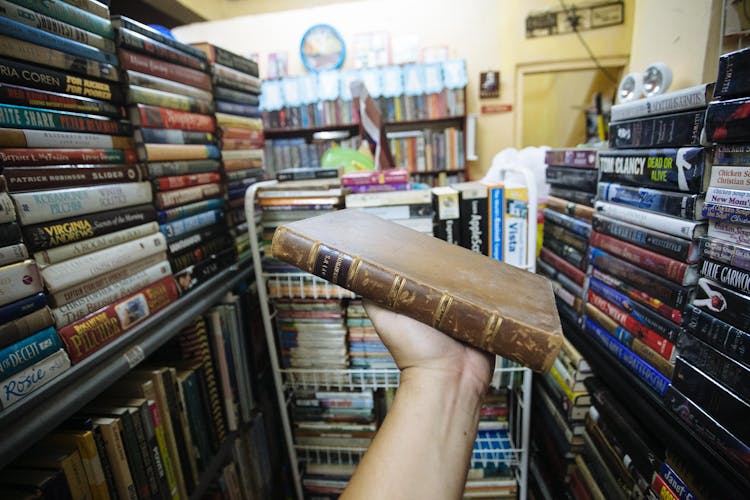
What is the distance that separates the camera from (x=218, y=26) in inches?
135

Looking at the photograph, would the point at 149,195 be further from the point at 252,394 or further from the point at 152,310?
the point at 252,394

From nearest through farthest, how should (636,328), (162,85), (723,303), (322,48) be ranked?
1. (723,303)
2. (636,328)
3. (162,85)
4. (322,48)

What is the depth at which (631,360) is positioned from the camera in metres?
0.78

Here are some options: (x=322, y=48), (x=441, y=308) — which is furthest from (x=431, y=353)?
(x=322, y=48)

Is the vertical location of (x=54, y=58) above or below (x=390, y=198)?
above

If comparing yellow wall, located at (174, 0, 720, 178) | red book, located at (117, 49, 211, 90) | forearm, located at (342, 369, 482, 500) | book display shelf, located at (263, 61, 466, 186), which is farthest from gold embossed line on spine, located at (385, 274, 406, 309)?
yellow wall, located at (174, 0, 720, 178)

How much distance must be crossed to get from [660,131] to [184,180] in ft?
3.59

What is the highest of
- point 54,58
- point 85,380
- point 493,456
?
point 54,58

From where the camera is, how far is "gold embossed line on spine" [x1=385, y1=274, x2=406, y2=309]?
548 mm

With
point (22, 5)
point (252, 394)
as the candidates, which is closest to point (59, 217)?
point (22, 5)

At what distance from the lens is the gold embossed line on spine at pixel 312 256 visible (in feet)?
1.98

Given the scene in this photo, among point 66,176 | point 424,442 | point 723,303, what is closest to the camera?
point 424,442

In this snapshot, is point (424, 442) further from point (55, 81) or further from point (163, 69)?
point (163, 69)

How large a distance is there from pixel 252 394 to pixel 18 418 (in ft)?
2.46
